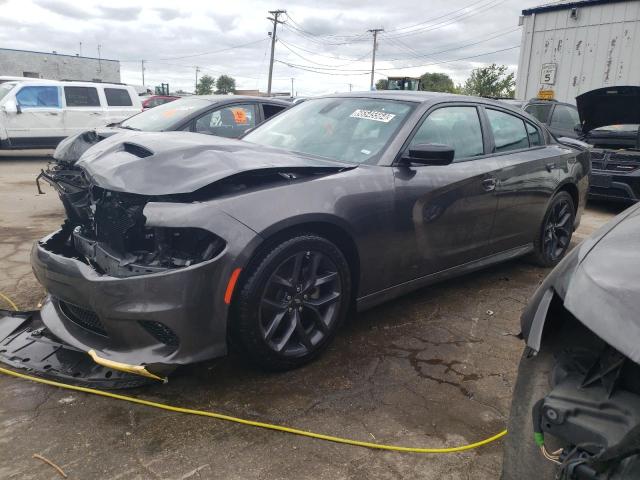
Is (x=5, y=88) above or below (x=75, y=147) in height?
above

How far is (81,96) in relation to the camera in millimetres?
12180

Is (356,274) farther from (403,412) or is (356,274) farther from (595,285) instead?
(595,285)

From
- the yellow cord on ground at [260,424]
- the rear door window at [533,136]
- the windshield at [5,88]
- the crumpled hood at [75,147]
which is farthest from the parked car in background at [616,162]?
the windshield at [5,88]

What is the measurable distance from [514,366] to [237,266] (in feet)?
5.86

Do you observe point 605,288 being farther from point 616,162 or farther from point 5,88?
point 5,88

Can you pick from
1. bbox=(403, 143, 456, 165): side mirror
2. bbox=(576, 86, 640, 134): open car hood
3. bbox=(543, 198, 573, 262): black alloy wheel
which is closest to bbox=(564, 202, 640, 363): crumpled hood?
bbox=(403, 143, 456, 165): side mirror

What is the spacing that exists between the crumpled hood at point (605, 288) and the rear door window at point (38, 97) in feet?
41.1

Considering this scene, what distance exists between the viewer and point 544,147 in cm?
463

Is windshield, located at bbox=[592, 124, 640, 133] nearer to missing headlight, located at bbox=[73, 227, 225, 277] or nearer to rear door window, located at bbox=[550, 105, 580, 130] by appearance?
rear door window, located at bbox=[550, 105, 580, 130]

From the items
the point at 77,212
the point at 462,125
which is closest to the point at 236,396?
the point at 77,212

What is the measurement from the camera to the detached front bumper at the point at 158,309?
2.38m

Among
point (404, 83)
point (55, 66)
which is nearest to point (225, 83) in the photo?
point (55, 66)

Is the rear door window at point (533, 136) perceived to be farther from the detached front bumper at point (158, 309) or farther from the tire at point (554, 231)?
the detached front bumper at point (158, 309)

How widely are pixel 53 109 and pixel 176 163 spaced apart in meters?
10.8
